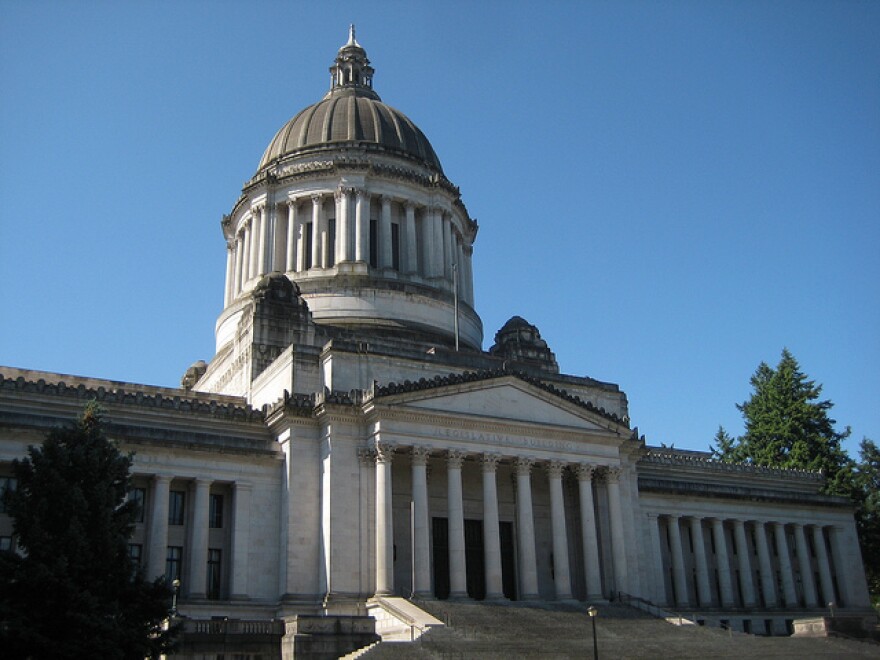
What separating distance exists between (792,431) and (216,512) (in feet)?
146

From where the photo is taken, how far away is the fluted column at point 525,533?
4609 centimetres

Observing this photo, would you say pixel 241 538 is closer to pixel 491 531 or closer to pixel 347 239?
pixel 491 531

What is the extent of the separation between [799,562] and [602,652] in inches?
1182

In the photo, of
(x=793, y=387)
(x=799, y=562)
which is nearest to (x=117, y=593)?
(x=799, y=562)

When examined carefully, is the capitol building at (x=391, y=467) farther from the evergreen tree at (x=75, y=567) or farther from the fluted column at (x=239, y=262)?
the evergreen tree at (x=75, y=567)

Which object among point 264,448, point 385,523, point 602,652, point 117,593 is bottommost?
point 602,652

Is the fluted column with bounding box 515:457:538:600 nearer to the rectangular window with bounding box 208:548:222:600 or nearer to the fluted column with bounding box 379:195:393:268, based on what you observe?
the rectangular window with bounding box 208:548:222:600

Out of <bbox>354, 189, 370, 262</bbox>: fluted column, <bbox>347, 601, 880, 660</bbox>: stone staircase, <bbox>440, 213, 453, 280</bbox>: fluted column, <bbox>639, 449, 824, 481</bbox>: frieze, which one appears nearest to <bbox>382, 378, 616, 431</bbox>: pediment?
<bbox>347, 601, 880, 660</bbox>: stone staircase

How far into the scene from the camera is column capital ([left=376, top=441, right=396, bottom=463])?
44438mm

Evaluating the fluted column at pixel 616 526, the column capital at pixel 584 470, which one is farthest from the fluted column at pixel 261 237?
the fluted column at pixel 616 526

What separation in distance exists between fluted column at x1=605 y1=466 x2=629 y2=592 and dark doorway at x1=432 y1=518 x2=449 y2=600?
890 cm

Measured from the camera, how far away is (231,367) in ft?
188

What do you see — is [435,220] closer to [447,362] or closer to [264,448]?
[447,362]

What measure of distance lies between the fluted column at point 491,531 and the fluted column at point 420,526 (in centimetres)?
290
